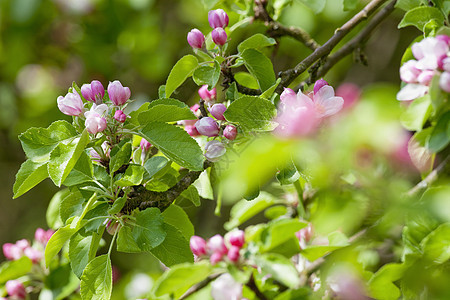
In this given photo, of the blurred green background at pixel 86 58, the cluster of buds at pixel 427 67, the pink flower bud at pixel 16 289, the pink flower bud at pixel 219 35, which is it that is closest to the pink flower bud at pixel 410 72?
the cluster of buds at pixel 427 67

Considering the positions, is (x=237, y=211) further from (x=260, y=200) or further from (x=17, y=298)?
(x=17, y=298)

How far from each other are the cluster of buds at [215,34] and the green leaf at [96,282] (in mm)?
464

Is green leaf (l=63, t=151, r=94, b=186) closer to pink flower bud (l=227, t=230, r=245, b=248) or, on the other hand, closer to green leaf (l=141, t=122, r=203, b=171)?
green leaf (l=141, t=122, r=203, b=171)

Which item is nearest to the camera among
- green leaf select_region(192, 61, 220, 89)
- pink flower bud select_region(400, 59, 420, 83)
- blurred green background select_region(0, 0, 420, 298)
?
pink flower bud select_region(400, 59, 420, 83)

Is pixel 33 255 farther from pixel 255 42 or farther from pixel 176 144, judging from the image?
pixel 255 42

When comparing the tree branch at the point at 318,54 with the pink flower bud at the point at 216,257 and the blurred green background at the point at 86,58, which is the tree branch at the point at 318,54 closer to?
the pink flower bud at the point at 216,257

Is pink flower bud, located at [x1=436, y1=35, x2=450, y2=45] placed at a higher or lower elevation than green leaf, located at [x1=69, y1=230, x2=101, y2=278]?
higher

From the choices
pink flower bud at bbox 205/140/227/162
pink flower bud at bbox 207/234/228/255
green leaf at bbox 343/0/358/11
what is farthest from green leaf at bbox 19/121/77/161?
green leaf at bbox 343/0/358/11

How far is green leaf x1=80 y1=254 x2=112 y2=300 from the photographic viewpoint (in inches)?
36.0

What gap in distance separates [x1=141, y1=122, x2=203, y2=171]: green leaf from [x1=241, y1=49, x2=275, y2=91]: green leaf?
0.21 m

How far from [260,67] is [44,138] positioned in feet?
1.38

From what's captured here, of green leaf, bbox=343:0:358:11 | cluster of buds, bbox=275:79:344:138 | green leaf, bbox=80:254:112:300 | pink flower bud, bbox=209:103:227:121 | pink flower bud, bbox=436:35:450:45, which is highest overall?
pink flower bud, bbox=436:35:450:45

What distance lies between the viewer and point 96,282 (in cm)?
92

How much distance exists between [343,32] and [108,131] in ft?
2.02
